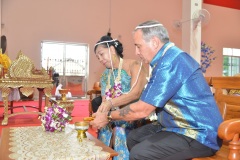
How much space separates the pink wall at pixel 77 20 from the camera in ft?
27.0

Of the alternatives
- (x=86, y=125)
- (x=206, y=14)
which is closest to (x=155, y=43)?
(x=86, y=125)

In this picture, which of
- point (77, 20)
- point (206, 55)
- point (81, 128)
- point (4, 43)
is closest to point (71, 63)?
point (77, 20)

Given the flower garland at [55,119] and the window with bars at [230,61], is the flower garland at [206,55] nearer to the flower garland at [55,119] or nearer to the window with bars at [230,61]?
the window with bars at [230,61]

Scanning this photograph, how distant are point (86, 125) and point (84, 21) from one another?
7995 millimetres

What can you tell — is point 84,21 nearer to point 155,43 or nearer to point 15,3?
point 15,3

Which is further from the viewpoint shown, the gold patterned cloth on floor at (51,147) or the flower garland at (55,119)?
the flower garland at (55,119)

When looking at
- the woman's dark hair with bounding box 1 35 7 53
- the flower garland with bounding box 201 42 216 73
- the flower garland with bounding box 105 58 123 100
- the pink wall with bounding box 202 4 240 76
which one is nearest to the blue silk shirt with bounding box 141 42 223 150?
the flower garland with bounding box 105 58 123 100

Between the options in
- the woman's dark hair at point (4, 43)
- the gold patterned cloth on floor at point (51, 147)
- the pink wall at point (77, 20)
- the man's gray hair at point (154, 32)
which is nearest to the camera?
the gold patterned cloth on floor at point (51, 147)

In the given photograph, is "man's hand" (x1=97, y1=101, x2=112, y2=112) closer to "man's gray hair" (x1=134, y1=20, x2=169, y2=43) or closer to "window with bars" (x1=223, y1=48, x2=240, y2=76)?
"man's gray hair" (x1=134, y1=20, x2=169, y2=43)

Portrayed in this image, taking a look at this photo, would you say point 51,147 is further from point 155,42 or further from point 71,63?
point 71,63

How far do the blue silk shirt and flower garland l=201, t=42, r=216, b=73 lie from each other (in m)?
8.77

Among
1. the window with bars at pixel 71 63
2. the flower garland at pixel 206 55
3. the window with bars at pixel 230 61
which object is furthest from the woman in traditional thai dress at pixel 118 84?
the window with bars at pixel 230 61

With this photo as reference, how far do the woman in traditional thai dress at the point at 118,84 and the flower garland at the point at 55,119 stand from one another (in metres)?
0.42

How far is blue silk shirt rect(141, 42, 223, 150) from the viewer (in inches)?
51.4
